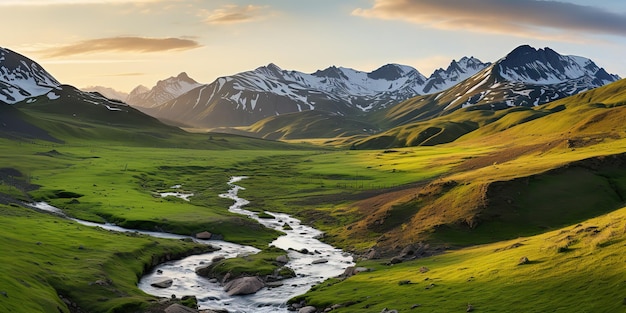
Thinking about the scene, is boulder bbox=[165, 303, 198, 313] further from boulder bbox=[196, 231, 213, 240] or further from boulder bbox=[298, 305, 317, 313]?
boulder bbox=[196, 231, 213, 240]

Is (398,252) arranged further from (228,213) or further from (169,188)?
(169,188)

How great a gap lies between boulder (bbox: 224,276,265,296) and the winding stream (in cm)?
74

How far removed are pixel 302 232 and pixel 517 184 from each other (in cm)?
4232

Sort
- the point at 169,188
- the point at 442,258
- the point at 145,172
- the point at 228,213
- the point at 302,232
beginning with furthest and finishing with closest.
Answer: the point at 145,172 < the point at 169,188 < the point at 228,213 < the point at 302,232 < the point at 442,258

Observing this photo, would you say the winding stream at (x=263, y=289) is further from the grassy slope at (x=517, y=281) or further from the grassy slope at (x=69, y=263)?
the grassy slope at (x=517, y=281)

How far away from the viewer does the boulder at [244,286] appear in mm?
68319

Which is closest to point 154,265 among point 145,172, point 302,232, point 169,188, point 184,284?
point 184,284

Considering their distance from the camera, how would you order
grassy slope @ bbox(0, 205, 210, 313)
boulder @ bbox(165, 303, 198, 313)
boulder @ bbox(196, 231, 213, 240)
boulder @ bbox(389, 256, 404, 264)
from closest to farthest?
grassy slope @ bbox(0, 205, 210, 313)
boulder @ bbox(165, 303, 198, 313)
boulder @ bbox(389, 256, 404, 264)
boulder @ bbox(196, 231, 213, 240)

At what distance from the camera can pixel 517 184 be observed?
317 feet

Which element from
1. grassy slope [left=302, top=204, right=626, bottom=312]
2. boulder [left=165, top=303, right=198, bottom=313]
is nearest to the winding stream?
grassy slope [left=302, top=204, right=626, bottom=312]

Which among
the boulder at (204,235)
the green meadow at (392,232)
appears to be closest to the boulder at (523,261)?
the green meadow at (392,232)

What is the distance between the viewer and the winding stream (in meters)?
65.3

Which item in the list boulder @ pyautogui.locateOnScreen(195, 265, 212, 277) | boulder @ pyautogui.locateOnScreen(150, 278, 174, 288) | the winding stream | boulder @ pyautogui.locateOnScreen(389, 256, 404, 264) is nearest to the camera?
the winding stream

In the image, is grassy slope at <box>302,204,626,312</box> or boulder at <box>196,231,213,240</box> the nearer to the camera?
grassy slope at <box>302,204,626,312</box>
